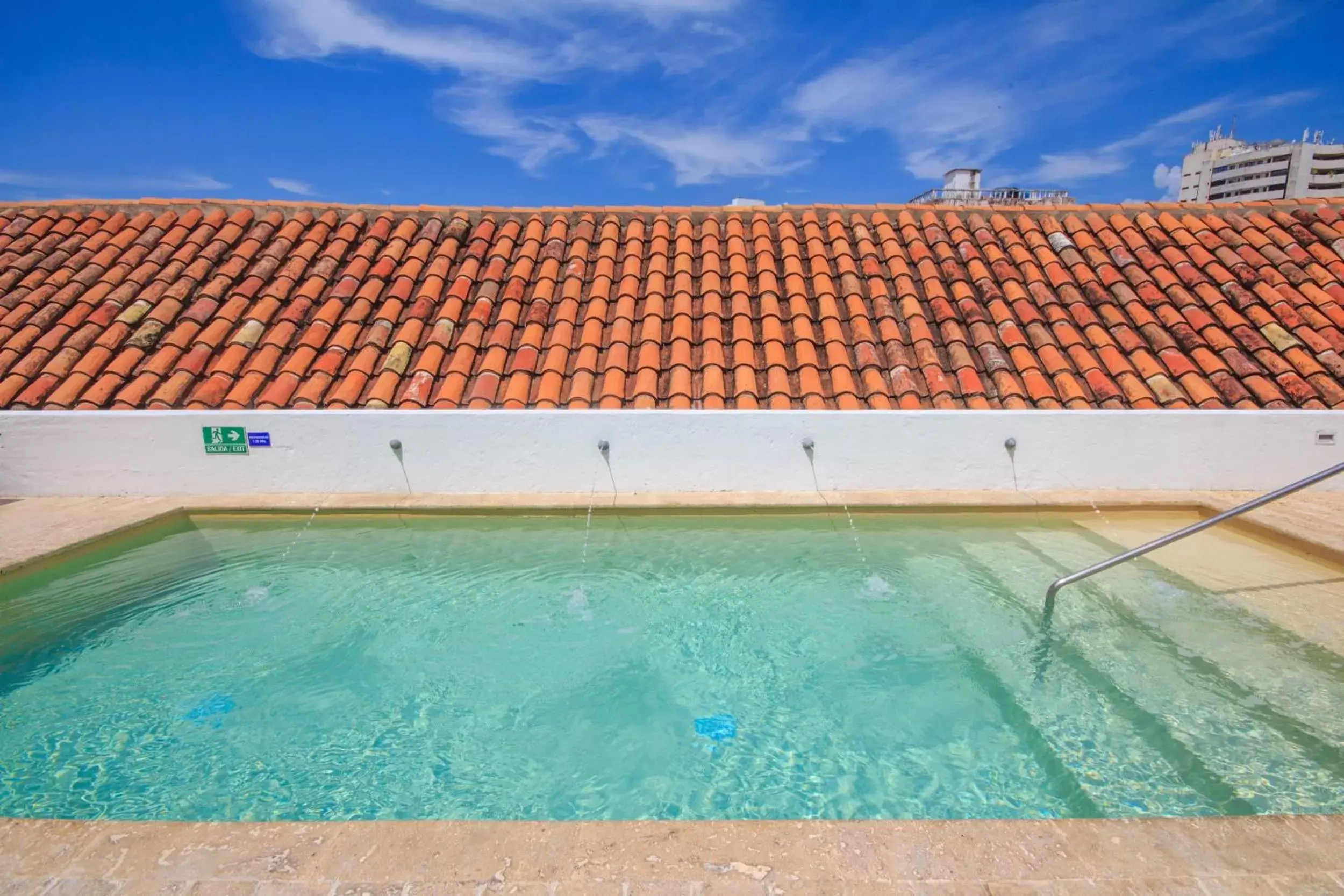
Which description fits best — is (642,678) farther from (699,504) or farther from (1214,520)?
(1214,520)

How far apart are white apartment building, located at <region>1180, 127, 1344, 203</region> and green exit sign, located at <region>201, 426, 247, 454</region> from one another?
384 feet

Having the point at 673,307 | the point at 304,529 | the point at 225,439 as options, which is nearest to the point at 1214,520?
the point at 673,307

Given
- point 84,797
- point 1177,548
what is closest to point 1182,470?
point 1177,548

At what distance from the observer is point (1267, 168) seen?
9456 cm

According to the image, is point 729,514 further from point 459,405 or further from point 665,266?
point 665,266

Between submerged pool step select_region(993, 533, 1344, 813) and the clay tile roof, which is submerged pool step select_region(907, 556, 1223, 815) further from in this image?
the clay tile roof

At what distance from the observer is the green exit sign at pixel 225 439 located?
20.7 feet

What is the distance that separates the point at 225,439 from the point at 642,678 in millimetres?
4694

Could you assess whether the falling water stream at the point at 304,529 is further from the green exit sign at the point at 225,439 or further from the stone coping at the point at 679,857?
the stone coping at the point at 679,857

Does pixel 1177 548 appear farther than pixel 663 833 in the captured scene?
Yes

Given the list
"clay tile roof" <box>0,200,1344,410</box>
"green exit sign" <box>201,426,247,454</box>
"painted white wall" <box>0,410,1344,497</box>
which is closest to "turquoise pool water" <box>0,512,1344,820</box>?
"painted white wall" <box>0,410,1344,497</box>

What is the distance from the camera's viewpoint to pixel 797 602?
5320 millimetres

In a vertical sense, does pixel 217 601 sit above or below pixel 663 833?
above

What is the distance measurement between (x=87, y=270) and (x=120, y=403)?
9.01 ft
